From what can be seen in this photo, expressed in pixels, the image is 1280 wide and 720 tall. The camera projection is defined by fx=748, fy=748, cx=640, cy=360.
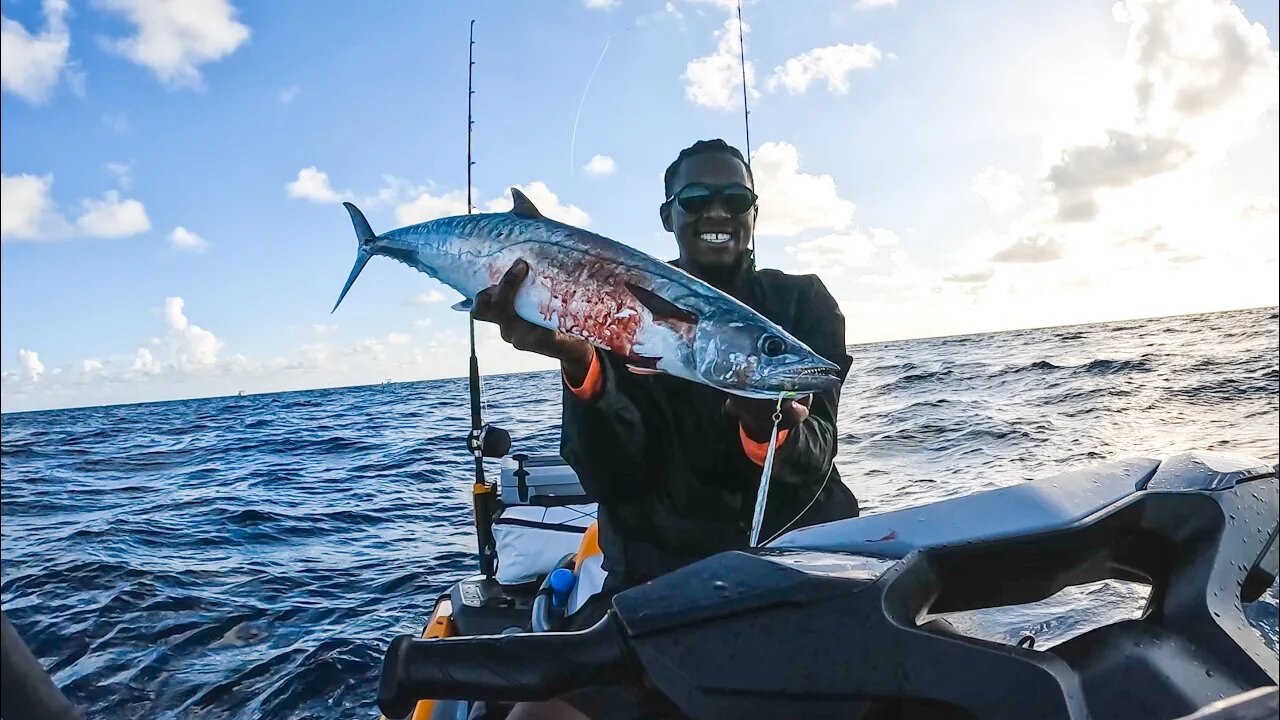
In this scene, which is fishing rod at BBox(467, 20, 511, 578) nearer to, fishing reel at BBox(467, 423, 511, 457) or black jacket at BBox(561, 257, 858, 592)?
fishing reel at BBox(467, 423, 511, 457)

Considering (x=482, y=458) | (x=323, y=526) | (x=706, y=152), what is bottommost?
(x=323, y=526)

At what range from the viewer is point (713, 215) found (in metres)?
3.58

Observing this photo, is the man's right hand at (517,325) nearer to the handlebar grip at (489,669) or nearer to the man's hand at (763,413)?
the man's hand at (763,413)

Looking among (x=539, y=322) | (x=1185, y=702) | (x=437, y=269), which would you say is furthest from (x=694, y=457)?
(x=1185, y=702)

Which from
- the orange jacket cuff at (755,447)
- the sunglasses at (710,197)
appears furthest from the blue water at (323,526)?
the sunglasses at (710,197)

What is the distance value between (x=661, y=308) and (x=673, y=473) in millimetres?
1023

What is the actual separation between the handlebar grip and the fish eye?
138 cm

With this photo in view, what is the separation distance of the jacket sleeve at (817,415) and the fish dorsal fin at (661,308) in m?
0.73

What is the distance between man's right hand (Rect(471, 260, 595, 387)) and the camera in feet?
9.66

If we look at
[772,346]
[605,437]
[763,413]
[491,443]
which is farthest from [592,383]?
[491,443]

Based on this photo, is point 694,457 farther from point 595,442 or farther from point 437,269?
point 437,269

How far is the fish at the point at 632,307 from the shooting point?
2.54 m

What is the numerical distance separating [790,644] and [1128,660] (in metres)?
0.81

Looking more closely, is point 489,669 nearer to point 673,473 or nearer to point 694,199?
point 673,473
